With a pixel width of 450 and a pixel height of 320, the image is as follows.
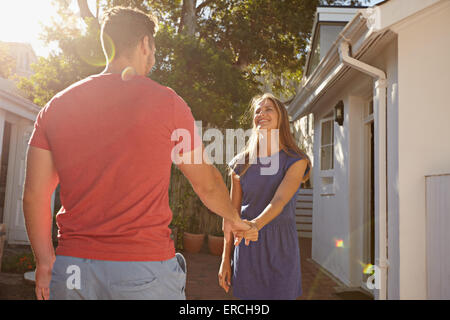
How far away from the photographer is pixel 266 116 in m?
2.65

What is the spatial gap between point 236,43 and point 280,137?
12.6 m

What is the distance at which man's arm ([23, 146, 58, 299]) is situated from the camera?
155cm

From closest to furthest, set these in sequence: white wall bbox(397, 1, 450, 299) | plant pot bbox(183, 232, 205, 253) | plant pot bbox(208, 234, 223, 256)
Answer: white wall bbox(397, 1, 450, 299)
plant pot bbox(208, 234, 223, 256)
plant pot bbox(183, 232, 205, 253)

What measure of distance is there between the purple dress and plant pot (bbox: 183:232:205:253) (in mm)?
6597

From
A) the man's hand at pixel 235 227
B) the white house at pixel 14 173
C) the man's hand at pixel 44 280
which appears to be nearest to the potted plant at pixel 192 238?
the white house at pixel 14 173

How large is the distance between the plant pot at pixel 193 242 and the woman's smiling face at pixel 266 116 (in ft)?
21.5

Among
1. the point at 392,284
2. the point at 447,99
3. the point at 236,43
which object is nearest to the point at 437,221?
the point at 392,284

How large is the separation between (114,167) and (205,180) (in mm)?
408

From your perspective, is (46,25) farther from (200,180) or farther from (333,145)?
(200,180)

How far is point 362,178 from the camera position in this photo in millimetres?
6188

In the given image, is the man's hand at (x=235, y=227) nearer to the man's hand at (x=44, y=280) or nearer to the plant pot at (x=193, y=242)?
the man's hand at (x=44, y=280)

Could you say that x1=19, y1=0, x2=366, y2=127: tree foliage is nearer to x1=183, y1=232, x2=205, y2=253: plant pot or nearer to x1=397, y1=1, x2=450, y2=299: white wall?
x1=183, y1=232, x2=205, y2=253: plant pot

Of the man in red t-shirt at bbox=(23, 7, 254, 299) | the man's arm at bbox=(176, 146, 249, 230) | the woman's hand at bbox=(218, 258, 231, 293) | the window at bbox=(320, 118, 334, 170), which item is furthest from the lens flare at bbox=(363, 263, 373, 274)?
the man in red t-shirt at bbox=(23, 7, 254, 299)

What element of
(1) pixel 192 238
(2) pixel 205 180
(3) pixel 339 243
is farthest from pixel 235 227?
(1) pixel 192 238
